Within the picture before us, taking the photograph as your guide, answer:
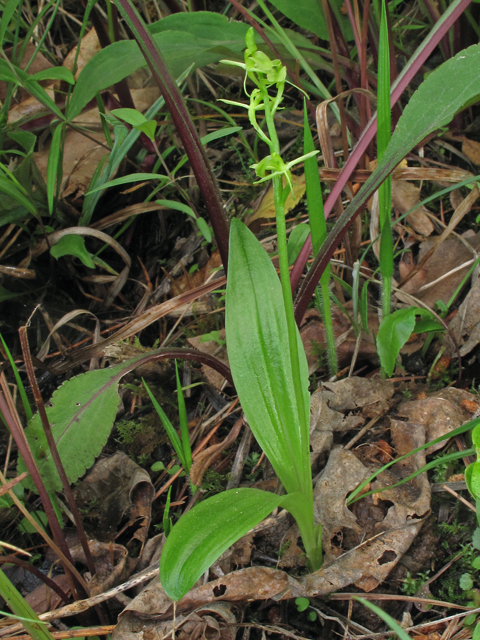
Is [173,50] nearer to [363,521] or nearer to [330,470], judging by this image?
[330,470]

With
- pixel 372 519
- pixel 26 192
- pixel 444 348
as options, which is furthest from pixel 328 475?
pixel 26 192

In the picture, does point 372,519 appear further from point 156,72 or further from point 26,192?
point 26,192

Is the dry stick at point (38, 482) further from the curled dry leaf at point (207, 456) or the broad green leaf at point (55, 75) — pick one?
the broad green leaf at point (55, 75)

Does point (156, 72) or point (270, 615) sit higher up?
point (156, 72)

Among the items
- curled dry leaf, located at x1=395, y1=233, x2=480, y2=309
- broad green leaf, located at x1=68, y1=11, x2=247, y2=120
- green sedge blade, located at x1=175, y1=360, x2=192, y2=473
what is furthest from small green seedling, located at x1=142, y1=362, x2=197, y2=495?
broad green leaf, located at x1=68, y1=11, x2=247, y2=120

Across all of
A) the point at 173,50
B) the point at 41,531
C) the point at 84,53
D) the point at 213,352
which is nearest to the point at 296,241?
→ the point at 213,352

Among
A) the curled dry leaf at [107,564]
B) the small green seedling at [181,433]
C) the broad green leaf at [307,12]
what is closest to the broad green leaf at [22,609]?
the curled dry leaf at [107,564]
